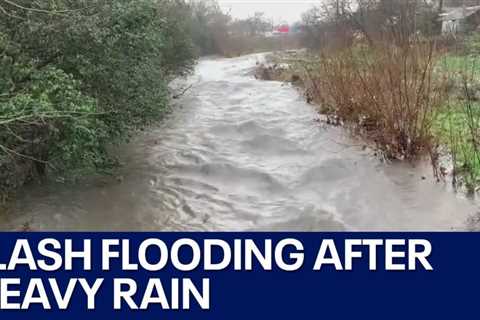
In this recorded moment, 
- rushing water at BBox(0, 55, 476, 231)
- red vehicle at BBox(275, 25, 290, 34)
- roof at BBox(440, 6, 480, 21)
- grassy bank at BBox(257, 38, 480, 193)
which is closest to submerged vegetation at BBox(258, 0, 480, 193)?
grassy bank at BBox(257, 38, 480, 193)

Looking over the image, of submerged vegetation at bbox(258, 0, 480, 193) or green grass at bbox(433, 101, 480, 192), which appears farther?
submerged vegetation at bbox(258, 0, 480, 193)

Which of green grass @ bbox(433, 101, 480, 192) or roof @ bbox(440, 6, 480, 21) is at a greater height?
roof @ bbox(440, 6, 480, 21)

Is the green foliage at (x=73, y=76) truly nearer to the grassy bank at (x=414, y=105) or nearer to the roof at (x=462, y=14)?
the grassy bank at (x=414, y=105)

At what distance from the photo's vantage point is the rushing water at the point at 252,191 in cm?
667

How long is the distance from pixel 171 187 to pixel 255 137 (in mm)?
3261

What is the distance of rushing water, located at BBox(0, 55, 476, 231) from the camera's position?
667 cm

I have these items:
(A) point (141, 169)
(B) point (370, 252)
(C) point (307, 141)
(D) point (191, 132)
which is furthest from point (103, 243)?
(D) point (191, 132)

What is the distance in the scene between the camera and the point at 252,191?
798 cm

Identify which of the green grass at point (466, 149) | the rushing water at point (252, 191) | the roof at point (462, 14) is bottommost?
the rushing water at point (252, 191)

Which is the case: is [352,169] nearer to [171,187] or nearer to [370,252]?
[171,187]

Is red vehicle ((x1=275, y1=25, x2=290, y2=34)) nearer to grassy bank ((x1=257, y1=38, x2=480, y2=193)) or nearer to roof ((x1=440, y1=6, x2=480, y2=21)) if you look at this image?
roof ((x1=440, y1=6, x2=480, y2=21))

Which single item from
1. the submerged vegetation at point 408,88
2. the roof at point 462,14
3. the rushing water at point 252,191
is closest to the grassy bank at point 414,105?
the submerged vegetation at point 408,88

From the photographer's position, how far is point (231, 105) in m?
15.3

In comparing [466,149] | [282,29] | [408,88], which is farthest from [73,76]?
[282,29]
